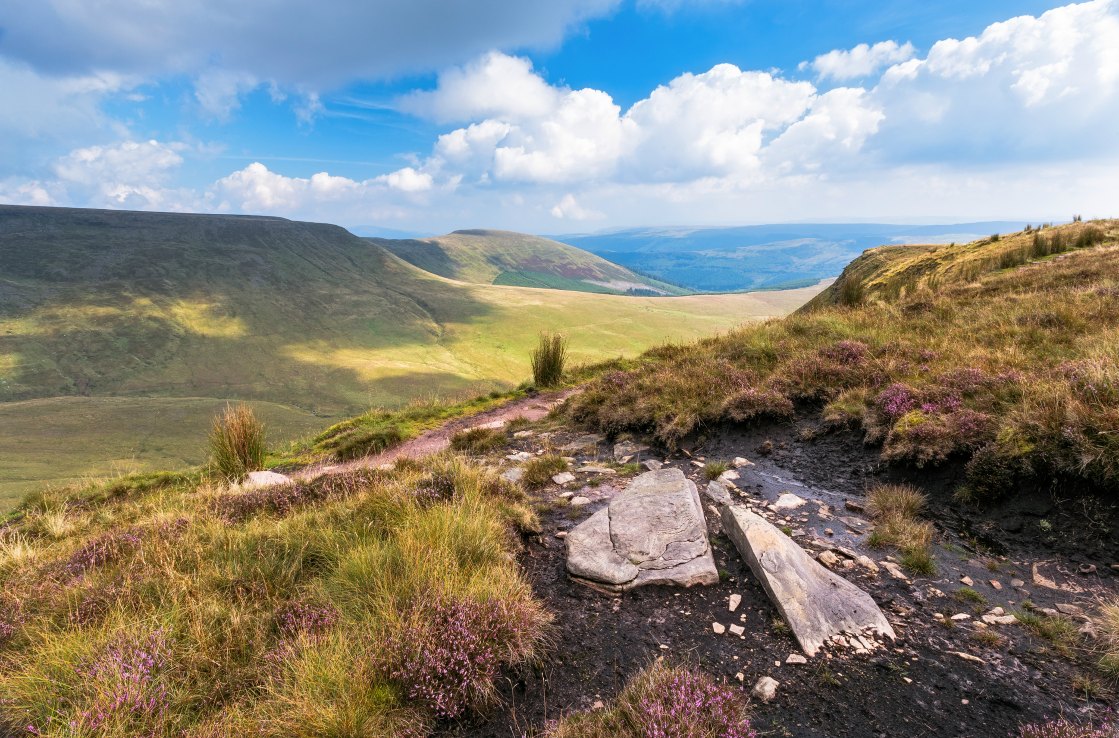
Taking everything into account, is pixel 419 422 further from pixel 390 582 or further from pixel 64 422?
pixel 64 422

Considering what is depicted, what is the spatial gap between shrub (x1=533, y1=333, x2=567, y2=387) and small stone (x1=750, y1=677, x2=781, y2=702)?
43.0ft

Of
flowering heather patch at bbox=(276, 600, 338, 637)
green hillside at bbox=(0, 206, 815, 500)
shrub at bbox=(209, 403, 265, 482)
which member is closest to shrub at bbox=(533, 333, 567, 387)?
shrub at bbox=(209, 403, 265, 482)

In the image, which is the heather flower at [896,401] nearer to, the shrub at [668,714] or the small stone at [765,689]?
the small stone at [765,689]

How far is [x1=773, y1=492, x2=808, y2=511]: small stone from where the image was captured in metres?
5.86

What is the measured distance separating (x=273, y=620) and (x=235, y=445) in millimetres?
7596

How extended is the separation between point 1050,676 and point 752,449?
4504 millimetres

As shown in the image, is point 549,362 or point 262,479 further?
point 549,362

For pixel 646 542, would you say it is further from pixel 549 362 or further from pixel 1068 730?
pixel 549 362

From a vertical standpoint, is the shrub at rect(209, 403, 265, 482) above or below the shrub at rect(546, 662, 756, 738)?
below

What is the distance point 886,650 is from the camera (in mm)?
3598

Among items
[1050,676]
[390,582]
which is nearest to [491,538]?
[390,582]

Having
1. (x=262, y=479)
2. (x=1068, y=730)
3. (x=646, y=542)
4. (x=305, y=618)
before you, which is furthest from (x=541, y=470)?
(x=1068, y=730)

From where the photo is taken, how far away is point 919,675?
11.0 feet

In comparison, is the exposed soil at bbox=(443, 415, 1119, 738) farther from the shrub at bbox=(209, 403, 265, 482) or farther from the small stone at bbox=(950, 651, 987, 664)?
the shrub at bbox=(209, 403, 265, 482)
